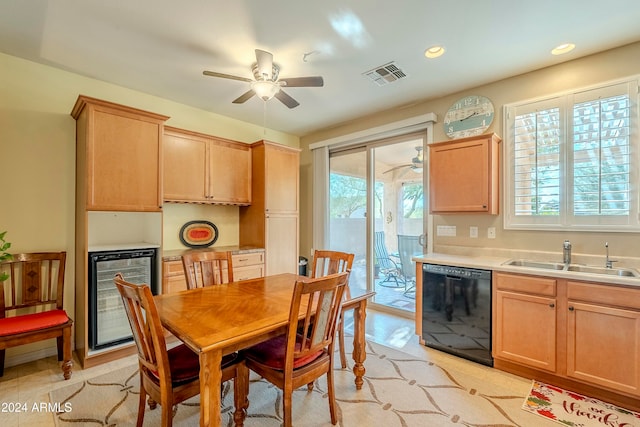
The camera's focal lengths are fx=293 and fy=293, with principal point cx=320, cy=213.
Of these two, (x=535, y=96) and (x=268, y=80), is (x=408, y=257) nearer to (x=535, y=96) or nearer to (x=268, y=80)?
(x=535, y=96)

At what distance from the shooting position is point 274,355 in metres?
1.78

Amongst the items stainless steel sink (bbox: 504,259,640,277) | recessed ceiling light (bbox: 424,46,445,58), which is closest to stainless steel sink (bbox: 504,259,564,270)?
stainless steel sink (bbox: 504,259,640,277)

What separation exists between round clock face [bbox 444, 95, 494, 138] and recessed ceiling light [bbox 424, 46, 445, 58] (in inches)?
36.7

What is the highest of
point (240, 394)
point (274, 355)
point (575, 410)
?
point (274, 355)

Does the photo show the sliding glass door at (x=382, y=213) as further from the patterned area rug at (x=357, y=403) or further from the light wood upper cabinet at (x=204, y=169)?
the patterned area rug at (x=357, y=403)

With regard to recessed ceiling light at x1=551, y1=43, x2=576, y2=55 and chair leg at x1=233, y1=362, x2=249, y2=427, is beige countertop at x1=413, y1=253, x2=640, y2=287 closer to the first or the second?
recessed ceiling light at x1=551, y1=43, x2=576, y2=55

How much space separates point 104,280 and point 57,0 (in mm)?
2219

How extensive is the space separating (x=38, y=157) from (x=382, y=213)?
154 inches

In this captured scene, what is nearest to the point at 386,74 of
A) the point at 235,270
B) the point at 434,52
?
the point at 434,52

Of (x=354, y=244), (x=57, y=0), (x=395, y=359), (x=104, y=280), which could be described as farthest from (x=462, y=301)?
(x=57, y=0)

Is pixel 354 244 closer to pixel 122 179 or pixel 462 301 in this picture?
pixel 462 301

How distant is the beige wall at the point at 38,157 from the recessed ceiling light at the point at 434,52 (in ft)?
10.6

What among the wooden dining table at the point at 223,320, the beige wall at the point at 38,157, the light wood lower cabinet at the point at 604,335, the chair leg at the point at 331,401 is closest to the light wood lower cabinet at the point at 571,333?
the light wood lower cabinet at the point at 604,335

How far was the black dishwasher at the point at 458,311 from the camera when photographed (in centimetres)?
265
